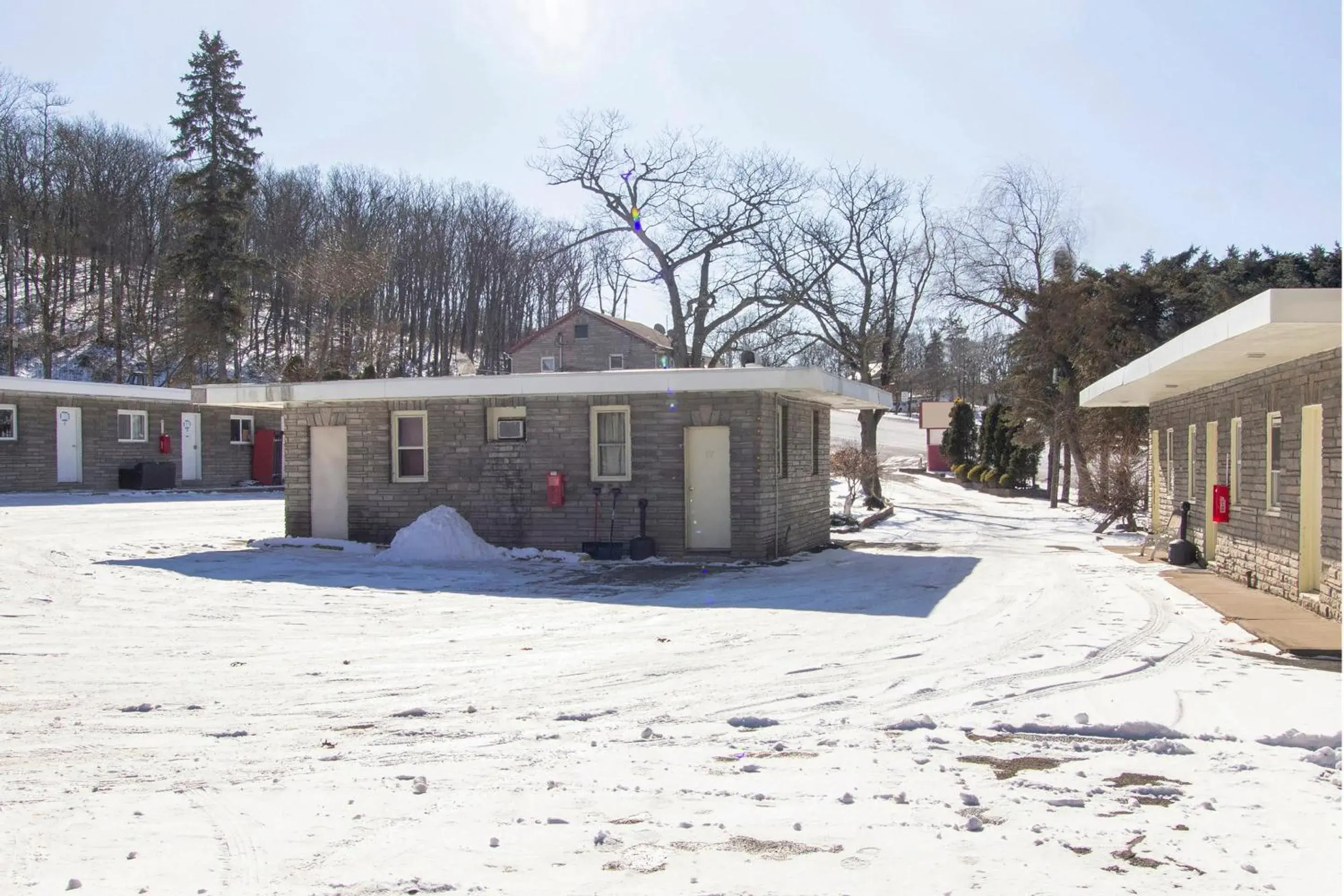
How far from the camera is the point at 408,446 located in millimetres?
17500

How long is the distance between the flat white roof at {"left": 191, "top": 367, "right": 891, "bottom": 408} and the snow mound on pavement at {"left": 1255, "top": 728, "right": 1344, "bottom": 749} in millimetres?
9616

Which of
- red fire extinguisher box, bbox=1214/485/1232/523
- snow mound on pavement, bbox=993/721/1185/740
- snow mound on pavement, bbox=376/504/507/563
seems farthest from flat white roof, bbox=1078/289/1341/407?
snow mound on pavement, bbox=376/504/507/563

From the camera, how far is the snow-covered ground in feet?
14.0

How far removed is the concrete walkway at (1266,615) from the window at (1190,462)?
6.38 ft

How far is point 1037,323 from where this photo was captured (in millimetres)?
28469

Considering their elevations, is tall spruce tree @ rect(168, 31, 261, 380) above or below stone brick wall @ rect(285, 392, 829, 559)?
above

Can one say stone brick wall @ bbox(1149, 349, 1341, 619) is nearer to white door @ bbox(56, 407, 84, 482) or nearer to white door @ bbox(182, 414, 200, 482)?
white door @ bbox(56, 407, 84, 482)

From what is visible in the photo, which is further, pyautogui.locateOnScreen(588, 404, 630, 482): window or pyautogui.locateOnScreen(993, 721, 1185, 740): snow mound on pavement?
pyautogui.locateOnScreen(588, 404, 630, 482): window

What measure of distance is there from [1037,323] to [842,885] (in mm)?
26449

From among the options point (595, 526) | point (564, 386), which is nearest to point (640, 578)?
point (595, 526)

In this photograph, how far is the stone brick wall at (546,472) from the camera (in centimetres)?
1591

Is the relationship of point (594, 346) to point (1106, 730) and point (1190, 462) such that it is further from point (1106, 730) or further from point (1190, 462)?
point (1106, 730)

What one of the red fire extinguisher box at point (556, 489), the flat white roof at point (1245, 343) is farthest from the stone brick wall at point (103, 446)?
the flat white roof at point (1245, 343)

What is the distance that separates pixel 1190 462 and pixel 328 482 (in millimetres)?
13706
